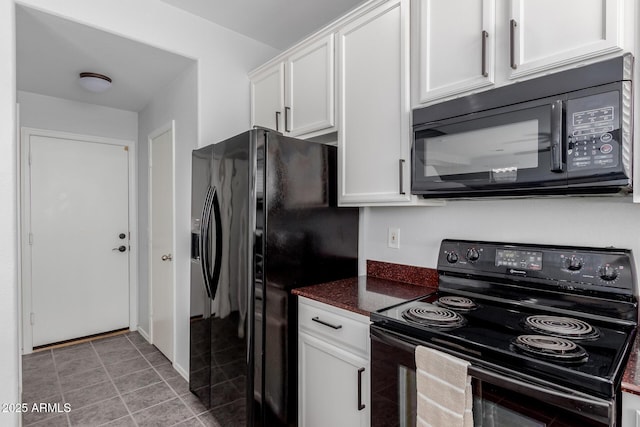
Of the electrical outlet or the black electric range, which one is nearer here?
the black electric range

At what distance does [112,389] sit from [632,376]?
297cm

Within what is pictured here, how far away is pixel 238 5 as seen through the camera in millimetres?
2312

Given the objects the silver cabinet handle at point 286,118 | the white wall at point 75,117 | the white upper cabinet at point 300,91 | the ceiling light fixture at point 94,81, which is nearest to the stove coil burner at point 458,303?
the white upper cabinet at point 300,91

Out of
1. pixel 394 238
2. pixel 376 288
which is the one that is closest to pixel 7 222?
pixel 376 288

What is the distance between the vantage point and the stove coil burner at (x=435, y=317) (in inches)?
47.6

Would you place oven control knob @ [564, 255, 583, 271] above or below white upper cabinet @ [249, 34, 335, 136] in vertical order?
below

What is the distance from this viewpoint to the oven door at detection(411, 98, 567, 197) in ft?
3.92

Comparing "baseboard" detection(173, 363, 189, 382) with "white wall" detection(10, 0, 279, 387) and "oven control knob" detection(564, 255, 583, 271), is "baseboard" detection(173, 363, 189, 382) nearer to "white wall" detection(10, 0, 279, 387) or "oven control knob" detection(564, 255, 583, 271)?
"white wall" detection(10, 0, 279, 387)

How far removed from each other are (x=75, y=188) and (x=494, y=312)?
3824mm

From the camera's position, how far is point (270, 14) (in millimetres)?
2408

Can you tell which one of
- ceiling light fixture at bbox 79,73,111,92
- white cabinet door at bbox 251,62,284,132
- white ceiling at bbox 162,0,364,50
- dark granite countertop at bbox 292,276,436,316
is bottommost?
dark granite countertop at bbox 292,276,436,316

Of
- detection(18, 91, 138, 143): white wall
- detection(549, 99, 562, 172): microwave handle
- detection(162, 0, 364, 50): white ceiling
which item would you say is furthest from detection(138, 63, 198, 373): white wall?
detection(549, 99, 562, 172): microwave handle

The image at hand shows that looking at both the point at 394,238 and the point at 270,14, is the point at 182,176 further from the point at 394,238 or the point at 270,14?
the point at 394,238

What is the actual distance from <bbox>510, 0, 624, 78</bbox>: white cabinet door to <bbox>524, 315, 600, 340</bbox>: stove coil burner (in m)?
0.87
